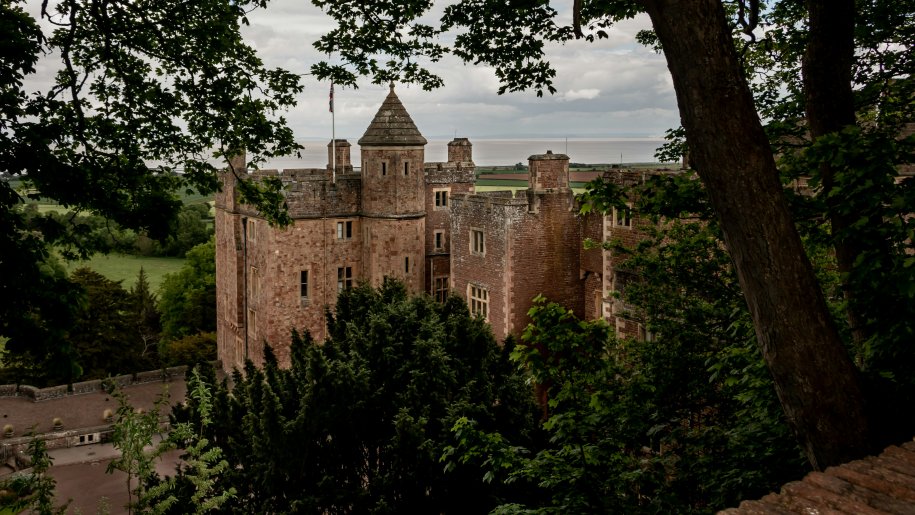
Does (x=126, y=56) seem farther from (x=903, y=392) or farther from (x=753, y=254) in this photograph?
(x=903, y=392)

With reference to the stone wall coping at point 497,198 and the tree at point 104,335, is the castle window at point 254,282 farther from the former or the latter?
the tree at point 104,335

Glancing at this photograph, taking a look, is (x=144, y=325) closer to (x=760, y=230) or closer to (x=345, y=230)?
(x=345, y=230)

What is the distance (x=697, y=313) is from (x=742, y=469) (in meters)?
4.09

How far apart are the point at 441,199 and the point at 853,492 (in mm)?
29278

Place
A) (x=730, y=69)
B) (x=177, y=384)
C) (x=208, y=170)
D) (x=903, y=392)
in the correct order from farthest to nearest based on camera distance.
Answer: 1. (x=177, y=384)
2. (x=208, y=170)
3. (x=903, y=392)
4. (x=730, y=69)

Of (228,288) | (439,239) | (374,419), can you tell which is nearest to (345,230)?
(439,239)

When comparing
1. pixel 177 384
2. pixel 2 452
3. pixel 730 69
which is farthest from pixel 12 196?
pixel 177 384

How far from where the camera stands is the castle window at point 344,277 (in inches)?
1264

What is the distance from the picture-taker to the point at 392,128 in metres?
30.2

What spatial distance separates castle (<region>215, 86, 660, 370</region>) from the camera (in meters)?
24.6

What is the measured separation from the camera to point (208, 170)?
11680 mm

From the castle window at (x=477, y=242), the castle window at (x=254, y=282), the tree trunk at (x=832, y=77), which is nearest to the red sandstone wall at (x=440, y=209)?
the castle window at (x=477, y=242)

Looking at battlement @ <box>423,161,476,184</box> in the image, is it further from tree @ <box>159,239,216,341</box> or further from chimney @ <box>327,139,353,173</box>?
tree @ <box>159,239,216,341</box>

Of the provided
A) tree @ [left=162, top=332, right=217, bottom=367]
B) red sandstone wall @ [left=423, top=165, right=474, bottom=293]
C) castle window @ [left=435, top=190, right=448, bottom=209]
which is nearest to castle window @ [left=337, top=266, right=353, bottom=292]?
red sandstone wall @ [left=423, top=165, right=474, bottom=293]
